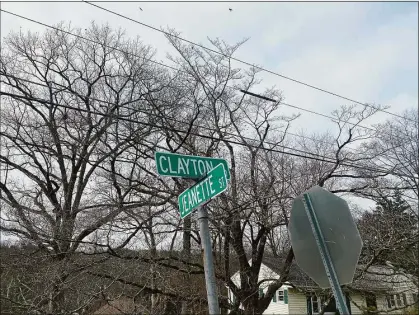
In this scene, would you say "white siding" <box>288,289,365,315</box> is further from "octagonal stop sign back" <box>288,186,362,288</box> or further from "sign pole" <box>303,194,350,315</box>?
"sign pole" <box>303,194,350,315</box>

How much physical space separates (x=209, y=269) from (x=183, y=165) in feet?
2.79

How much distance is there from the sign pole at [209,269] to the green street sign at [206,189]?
0.09m

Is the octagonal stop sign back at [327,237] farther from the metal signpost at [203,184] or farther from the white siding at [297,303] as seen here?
the white siding at [297,303]

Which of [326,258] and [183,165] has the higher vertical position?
[183,165]

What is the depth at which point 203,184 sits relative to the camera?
11.0ft

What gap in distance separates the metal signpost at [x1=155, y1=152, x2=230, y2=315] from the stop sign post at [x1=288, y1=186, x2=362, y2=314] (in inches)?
26.4

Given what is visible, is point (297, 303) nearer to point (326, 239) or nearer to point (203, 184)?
point (326, 239)

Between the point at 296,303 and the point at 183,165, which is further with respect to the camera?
the point at 296,303

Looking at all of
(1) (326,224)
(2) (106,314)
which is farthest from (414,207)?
(1) (326,224)

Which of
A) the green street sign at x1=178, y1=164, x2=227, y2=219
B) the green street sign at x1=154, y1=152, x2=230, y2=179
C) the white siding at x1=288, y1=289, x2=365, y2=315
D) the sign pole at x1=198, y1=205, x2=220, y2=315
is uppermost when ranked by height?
the white siding at x1=288, y1=289, x2=365, y2=315

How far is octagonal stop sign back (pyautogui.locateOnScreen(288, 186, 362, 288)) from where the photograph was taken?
3.05 metres

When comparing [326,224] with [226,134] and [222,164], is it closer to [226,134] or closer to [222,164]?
[222,164]

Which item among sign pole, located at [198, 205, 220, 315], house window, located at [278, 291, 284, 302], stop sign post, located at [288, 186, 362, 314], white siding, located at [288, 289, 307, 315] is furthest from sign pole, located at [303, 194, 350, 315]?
house window, located at [278, 291, 284, 302]

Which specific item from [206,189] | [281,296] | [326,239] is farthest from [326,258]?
[281,296]
